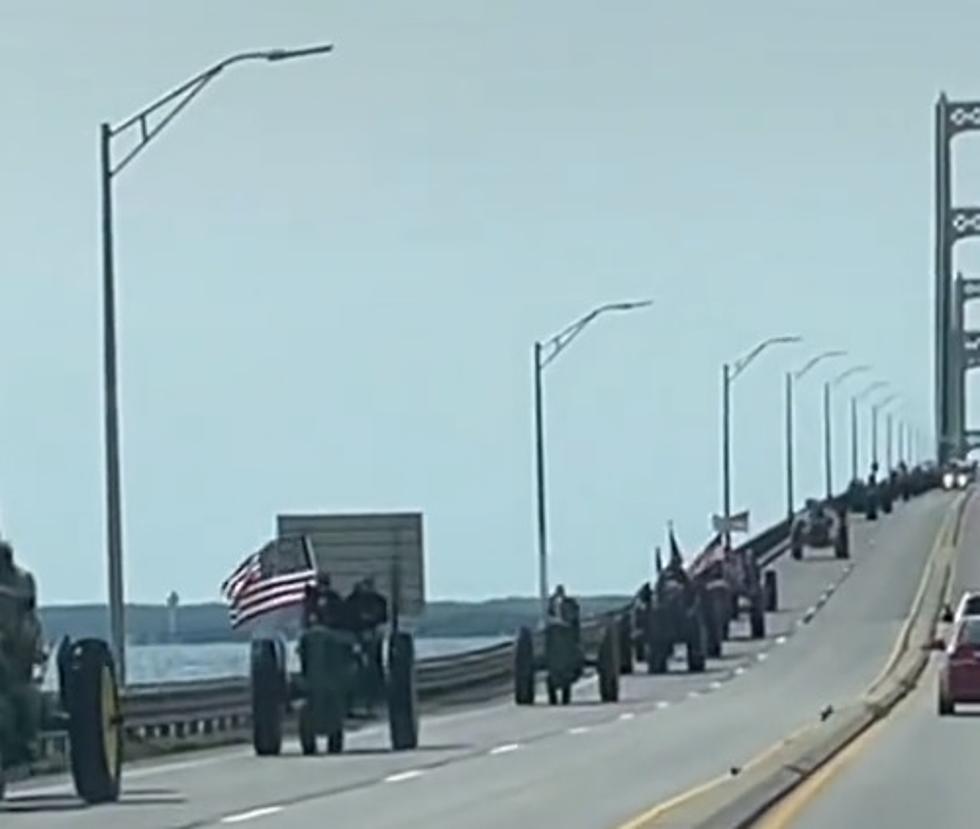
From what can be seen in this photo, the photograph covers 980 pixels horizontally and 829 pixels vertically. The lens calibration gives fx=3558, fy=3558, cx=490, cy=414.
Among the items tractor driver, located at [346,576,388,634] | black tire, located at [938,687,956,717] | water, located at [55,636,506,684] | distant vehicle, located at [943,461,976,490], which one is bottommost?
Answer: water, located at [55,636,506,684]

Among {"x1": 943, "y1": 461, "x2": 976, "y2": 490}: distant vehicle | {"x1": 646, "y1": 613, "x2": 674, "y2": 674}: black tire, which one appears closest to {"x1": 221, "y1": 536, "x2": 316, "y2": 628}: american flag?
{"x1": 646, "y1": 613, "x2": 674, "y2": 674}: black tire

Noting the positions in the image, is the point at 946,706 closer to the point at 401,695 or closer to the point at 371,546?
the point at 371,546

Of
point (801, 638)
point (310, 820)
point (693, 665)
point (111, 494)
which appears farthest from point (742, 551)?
point (310, 820)

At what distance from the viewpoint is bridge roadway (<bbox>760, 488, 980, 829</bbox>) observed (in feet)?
92.0

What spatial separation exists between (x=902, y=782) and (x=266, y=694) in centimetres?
957

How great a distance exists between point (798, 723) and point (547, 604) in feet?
76.4

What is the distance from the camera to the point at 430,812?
28188mm

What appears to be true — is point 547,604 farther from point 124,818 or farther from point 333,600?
point 124,818

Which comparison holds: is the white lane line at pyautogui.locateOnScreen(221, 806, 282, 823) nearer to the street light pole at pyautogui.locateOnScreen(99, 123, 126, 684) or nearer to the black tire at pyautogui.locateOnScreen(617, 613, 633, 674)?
the street light pole at pyautogui.locateOnScreen(99, 123, 126, 684)

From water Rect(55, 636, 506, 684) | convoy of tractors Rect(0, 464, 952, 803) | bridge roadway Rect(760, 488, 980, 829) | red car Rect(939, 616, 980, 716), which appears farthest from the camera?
water Rect(55, 636, 506, 684)

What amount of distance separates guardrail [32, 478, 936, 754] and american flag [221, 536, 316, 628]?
1.32 m

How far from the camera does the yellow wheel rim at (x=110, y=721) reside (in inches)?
1168

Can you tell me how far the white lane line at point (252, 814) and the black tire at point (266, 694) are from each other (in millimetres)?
11284

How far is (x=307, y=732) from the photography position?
40.7 metres
